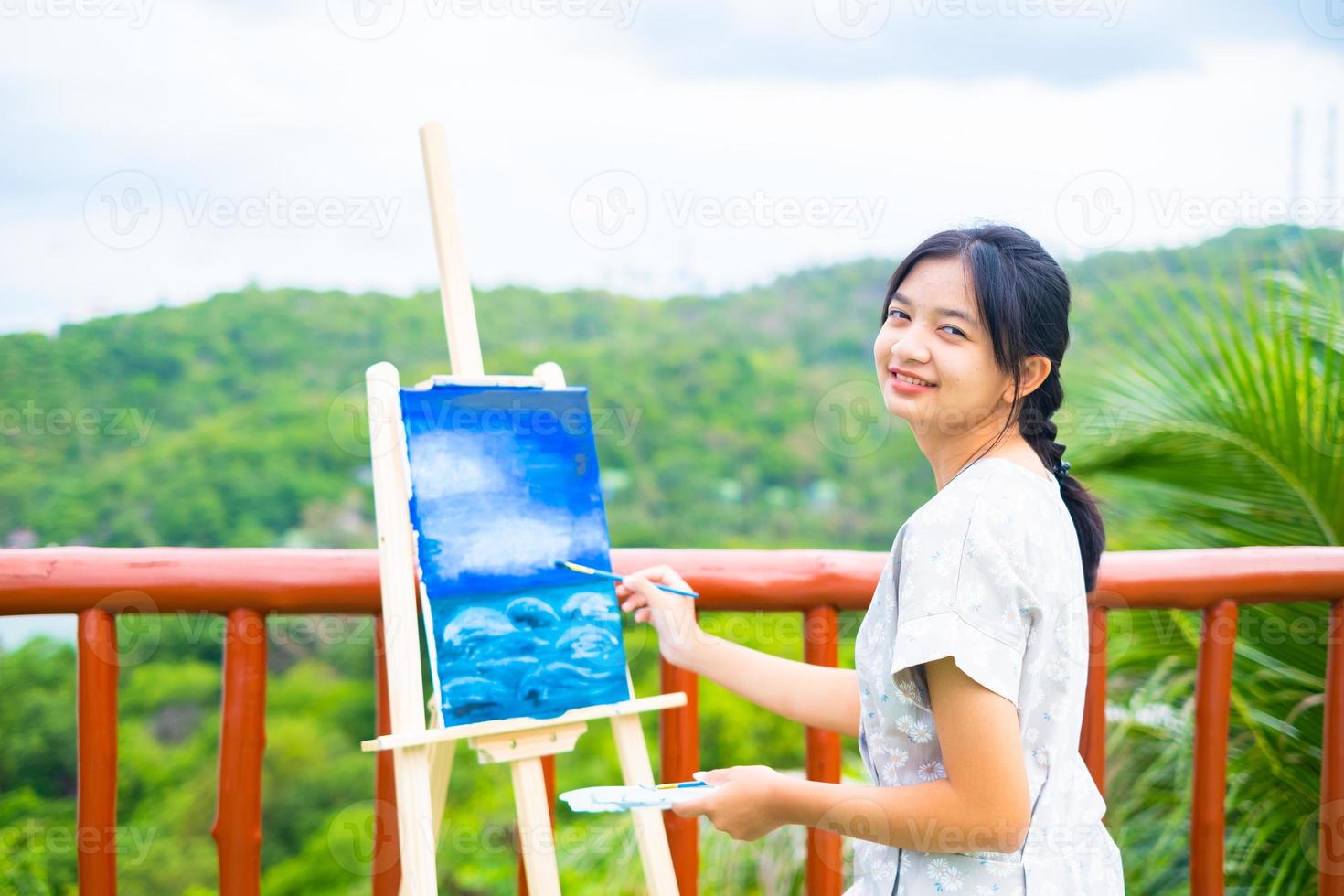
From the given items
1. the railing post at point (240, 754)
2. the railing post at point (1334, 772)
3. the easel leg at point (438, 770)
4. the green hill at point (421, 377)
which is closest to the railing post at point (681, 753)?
the easel leg at point (438, 770)

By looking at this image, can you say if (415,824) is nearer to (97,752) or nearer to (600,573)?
(600,573)

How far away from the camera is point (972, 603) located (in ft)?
3.66

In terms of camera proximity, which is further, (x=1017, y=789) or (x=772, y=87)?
(x=772, y=87)

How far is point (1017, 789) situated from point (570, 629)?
0.76m

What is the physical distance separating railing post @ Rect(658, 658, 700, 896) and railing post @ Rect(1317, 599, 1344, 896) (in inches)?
46.8

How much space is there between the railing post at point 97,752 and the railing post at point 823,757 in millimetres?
1107

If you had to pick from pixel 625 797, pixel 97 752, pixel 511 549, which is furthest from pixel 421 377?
pixel 625 797

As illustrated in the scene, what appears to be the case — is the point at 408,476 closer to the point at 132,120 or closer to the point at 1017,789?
the point at 1017,789

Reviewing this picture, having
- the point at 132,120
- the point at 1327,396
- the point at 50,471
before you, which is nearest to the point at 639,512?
the point at 50,471

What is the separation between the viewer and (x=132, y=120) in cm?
1864

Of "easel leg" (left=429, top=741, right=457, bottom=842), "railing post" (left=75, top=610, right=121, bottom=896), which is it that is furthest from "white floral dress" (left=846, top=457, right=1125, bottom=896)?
"railing post" (left=75, top=610, right=121, bottom=896)

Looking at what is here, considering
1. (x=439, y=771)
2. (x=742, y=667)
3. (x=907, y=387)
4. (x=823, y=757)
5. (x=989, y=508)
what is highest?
(x=907, y=387)

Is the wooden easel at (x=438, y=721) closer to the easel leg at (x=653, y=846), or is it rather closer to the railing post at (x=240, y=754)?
the easel leg at (x=653, y=846)

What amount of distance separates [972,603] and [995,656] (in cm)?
6
